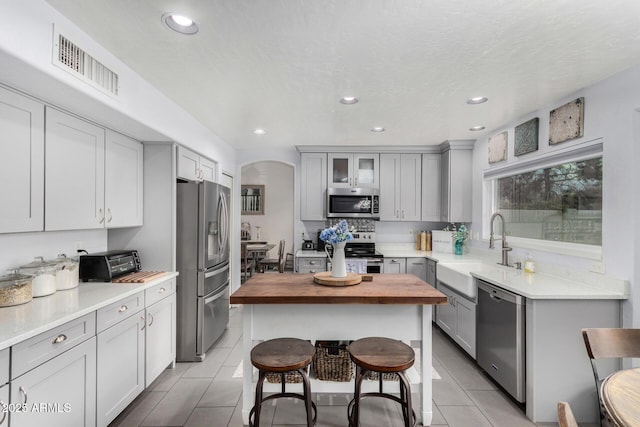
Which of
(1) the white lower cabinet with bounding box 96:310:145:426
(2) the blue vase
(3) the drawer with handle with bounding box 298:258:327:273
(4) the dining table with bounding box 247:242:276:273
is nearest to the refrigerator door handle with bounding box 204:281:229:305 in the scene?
(1) the white lower cabinet with bounding box 96:310:145:426

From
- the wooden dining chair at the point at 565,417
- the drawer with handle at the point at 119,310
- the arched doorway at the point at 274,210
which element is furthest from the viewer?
the arched doorway at the point at 274,210

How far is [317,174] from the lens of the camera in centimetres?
465

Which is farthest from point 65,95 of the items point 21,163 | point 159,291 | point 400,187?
point 400,187

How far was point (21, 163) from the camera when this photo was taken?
69.2 inches

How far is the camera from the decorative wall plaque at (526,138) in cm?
299

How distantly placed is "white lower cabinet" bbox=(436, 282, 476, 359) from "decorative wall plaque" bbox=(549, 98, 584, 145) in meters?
1.65

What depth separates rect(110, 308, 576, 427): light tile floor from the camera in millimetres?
2160

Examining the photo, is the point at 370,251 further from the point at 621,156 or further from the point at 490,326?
the point at 621,156

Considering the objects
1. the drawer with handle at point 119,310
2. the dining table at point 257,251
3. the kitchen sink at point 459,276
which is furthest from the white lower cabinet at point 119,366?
the dining table at point 257,251

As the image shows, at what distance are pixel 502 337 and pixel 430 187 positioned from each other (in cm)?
260

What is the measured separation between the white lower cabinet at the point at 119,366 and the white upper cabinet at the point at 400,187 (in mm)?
3395

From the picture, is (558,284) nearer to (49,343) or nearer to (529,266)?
(529,266)

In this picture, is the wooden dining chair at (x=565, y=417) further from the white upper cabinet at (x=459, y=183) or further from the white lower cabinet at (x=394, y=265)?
the white upper cabinet at (x=459, y=183)

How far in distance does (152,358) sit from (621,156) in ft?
12.6
